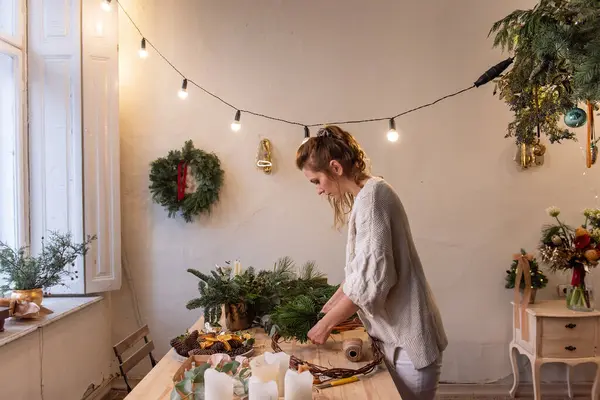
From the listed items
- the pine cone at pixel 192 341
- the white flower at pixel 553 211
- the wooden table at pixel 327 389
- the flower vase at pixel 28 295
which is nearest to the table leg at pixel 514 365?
the white flower at pixel 553 211

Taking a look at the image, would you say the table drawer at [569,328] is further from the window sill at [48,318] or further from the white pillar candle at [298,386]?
the window sill at [48,318]

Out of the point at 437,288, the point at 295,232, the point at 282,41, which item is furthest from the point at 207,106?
the point at 437,288

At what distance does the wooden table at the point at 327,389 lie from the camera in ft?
4.91

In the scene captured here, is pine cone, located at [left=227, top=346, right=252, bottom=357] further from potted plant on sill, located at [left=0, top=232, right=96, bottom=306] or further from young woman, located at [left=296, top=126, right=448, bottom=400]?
potted plant on sill, located at [left=0, top=232, right=96, bottom=306]

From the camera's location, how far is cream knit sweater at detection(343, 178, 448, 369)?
64.6 inches

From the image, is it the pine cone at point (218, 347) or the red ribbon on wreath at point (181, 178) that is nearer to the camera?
the pine cone at point (218, 347)

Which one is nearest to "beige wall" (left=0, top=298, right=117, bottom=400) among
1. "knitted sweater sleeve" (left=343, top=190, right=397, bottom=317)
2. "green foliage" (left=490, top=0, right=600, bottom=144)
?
"knitted sweater sleeve" (left=343, top=190, right=397, bottom=317)

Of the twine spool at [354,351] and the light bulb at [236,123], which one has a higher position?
the light bulb at [236,123]

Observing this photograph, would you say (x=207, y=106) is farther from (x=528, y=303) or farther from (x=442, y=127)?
(x=528, y=303)

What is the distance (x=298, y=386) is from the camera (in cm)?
132

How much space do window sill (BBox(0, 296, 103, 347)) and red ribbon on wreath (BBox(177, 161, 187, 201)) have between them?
83 cm

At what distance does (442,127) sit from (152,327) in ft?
7.97

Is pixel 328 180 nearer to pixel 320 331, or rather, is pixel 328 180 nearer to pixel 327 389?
pixel 320 331

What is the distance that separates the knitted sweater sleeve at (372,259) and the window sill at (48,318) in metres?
1.65
